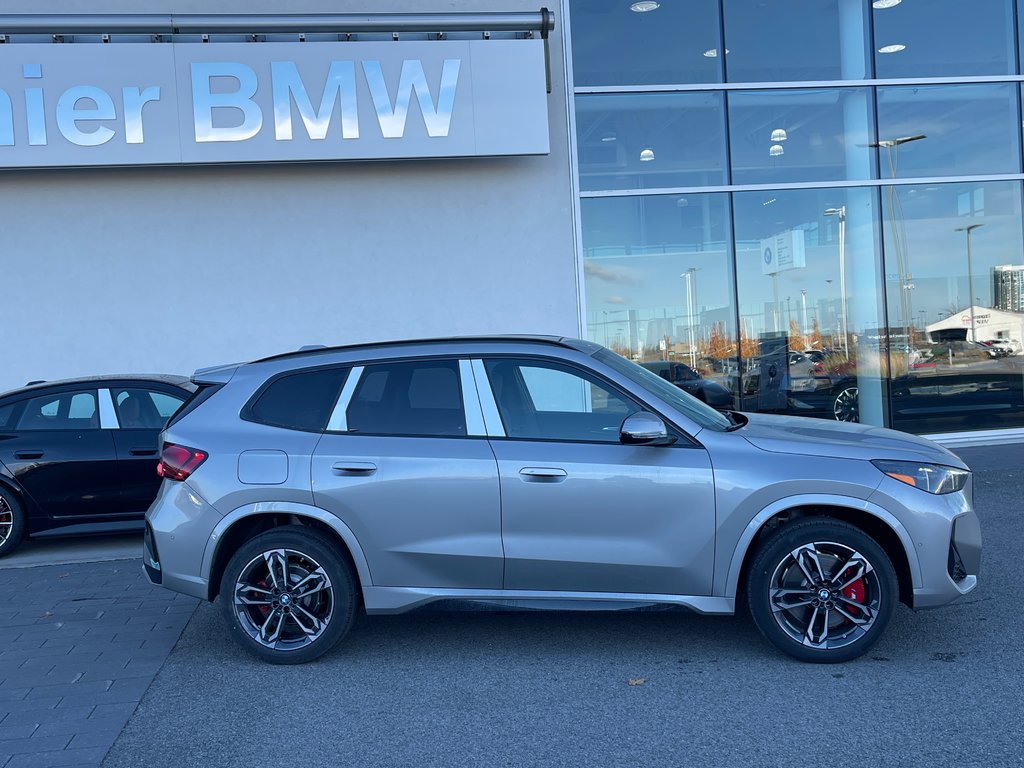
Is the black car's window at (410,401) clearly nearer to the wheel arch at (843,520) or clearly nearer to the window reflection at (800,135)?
the wheel arch at (843,520)

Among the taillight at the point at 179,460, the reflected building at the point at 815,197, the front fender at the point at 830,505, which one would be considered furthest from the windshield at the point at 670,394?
the reflected building at the point at 815,197

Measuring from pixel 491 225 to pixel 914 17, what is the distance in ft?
22.3

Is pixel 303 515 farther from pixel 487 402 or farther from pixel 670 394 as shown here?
pixel 670 394

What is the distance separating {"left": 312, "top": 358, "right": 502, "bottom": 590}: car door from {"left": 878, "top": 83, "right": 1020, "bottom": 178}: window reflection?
10175 mm

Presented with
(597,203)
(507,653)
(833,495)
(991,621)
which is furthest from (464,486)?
(597,203)

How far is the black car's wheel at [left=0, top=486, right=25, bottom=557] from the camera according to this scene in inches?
309

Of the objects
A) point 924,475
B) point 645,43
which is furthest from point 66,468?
point 645,43

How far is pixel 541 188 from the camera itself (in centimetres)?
1177

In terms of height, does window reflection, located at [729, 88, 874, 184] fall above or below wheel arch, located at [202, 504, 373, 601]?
above

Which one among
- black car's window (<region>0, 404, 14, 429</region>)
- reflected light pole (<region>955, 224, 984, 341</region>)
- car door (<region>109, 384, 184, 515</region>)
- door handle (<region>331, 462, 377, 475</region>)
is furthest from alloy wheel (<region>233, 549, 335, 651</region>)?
reflected light pole (<region>955, 224, 984, 341</region>)

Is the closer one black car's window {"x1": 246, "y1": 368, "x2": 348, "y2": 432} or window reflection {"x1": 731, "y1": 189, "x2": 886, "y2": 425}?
black car's window {"x1": 246, "y1": 368, "x2": 348, "y2": 432}

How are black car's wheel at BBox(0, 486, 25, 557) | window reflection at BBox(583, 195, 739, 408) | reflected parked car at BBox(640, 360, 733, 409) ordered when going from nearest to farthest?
1. black car's wheel at BBox(0, 486, 25, 557)
2. reflected parked car at BBox(640, 360, 733, 409)
3. window reflection at BBox(583, 195, 739, 408)

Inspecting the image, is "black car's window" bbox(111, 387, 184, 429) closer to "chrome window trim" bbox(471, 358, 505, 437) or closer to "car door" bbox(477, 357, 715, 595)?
"chrome window trim" bbox(471, 358, 505, 437)

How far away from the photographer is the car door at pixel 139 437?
26.0ft
